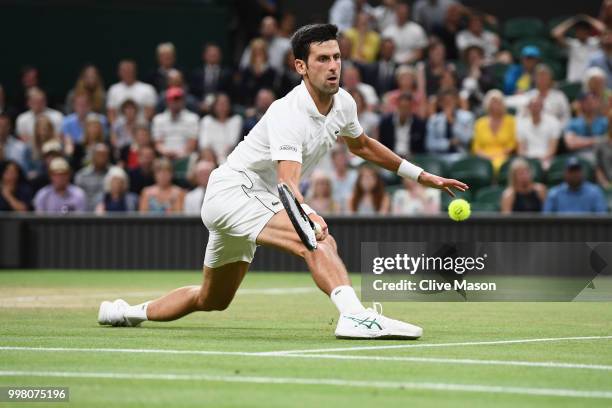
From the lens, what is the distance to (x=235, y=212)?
8.11 metres

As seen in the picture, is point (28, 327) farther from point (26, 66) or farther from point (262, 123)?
point (26, 66)

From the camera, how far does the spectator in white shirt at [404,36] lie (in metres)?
20.1

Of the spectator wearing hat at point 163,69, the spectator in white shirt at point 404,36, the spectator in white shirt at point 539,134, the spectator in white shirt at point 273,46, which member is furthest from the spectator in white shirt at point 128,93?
the spectator in white shirt at point 539,134

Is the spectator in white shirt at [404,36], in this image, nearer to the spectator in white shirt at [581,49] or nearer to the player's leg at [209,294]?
the spectator in white shirt at [581,49]

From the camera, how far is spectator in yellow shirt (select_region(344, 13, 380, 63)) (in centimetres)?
2003

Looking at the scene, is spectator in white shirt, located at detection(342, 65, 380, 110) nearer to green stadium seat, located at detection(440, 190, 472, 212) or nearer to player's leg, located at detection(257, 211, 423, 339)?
green stadium seat, located at detection(440, 190, 472, 212)

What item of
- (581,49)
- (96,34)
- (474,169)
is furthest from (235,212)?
(96,34)

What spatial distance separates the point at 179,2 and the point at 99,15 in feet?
4.85

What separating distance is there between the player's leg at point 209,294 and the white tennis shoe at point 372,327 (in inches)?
37.8

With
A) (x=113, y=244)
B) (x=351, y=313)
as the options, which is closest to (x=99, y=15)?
(x=113, y=244)

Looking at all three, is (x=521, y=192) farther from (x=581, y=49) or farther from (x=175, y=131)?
(x=175, y=131)

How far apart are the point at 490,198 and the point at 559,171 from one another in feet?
3.47

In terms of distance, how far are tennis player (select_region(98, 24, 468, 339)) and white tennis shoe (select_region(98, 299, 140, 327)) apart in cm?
26

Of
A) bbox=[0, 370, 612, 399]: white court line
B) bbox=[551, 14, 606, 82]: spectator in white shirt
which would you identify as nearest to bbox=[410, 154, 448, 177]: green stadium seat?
bbox=[551, 14, 606, 82]: spectator in white shirt
